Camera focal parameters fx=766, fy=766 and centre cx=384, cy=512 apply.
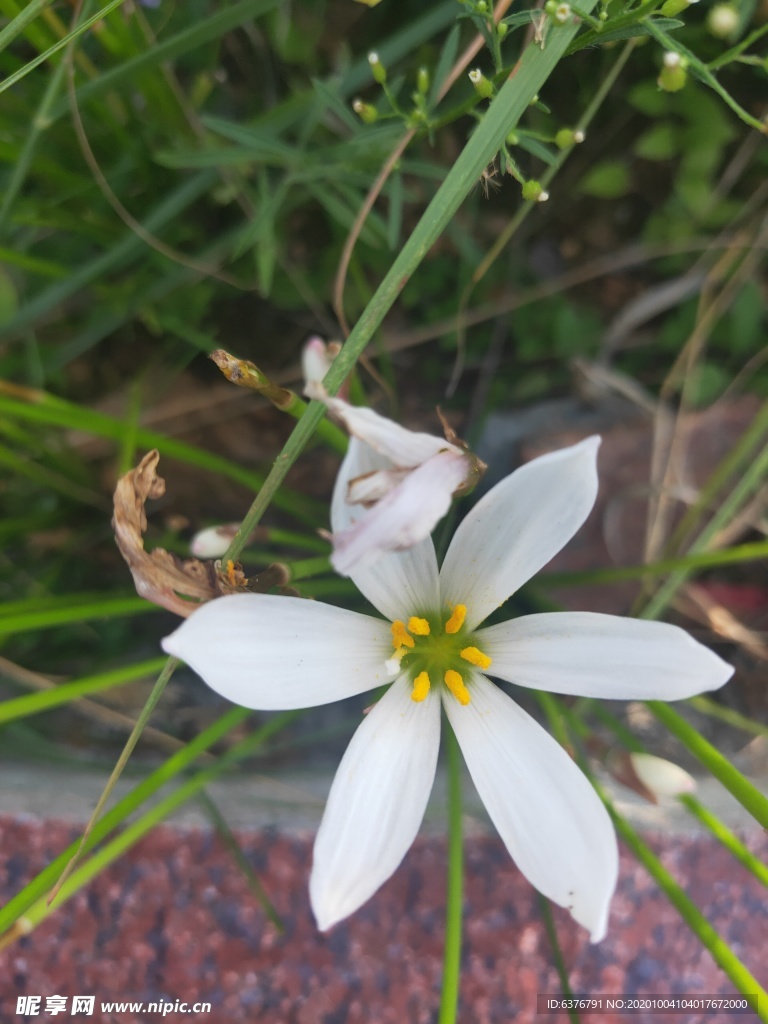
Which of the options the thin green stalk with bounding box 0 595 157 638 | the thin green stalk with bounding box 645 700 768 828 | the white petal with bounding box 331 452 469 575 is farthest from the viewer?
the thin green stalk with bounding box 0 595 157 638

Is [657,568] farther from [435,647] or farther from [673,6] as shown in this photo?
[673,6]

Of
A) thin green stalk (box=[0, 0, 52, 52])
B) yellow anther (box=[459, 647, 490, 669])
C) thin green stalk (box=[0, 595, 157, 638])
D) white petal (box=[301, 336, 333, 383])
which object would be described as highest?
thin green stalk (box=[0, 0, 52, 52])

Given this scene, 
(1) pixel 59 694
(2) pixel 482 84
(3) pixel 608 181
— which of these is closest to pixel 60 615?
(1) pixel 59 694

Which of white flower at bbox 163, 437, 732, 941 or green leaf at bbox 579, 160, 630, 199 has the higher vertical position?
green leaf at bbox 579, 160, 630, 199

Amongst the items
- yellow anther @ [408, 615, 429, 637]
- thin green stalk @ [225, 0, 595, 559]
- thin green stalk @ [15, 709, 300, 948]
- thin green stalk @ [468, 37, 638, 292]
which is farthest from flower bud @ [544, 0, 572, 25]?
thin green stalk @ [15, 709, 300, 948]

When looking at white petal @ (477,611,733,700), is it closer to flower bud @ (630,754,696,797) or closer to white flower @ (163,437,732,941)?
white flower @ (163,437,732,941)
